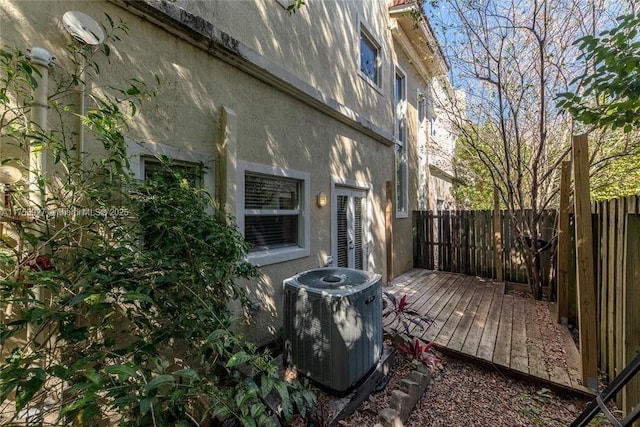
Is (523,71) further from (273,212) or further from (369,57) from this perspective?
(273,212)

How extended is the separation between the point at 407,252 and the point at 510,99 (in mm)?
4468

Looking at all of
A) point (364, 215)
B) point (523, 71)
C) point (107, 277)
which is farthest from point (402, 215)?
point (107, 277)

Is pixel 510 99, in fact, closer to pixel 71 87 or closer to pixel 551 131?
pixel 551 131

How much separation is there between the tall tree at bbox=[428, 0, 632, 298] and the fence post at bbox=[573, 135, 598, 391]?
100.0 inches

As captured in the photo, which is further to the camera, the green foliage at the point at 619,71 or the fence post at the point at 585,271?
the fence post at the point at 585,271

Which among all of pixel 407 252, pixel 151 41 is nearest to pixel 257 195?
pixel 151 41

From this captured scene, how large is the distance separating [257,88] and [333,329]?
297cm

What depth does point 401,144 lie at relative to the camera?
27.3 ft

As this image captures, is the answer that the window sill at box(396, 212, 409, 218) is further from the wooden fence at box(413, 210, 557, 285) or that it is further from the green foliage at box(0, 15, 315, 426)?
the green foliage at box(0, 15, 315, 426)

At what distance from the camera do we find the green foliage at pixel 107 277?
143 centimetres

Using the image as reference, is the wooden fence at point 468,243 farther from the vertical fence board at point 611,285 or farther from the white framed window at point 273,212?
the white framed window at point 273,212

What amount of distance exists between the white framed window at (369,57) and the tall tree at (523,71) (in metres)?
1.41

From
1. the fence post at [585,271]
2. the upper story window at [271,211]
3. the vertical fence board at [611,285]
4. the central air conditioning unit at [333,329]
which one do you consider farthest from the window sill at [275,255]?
the vertical fence board at [611,285]

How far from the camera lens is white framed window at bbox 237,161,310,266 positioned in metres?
3.54
